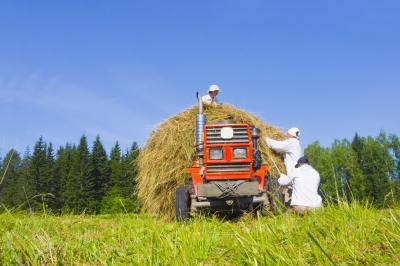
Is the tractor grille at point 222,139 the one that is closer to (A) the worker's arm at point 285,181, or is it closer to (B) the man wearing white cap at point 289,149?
(A) the worker's arm at point 285,181

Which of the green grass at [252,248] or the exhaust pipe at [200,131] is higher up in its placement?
the exhaust pipe at [200,131]

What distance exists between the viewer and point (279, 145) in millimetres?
9195

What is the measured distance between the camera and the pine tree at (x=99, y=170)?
63116 millimetres

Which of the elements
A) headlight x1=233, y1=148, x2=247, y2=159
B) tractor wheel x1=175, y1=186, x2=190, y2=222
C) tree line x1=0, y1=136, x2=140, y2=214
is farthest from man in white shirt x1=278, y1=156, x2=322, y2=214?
tree line x1=0, y1=136, x2=140, y2=214

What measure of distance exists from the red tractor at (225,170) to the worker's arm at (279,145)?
3.36 ft

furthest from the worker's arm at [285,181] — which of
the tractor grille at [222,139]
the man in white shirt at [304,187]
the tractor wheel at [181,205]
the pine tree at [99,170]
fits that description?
the pine tree at [99,170]

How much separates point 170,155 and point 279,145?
2545 mm

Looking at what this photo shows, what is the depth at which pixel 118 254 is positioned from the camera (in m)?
3.05

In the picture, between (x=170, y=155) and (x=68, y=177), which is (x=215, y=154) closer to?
(x=170, y=155)

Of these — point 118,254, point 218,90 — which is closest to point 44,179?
point 218,90

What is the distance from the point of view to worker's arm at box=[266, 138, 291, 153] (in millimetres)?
9164

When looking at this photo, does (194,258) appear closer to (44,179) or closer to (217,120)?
(217,120)

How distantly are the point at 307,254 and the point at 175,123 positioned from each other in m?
6.74

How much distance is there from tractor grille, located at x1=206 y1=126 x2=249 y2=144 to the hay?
84 centimetres
